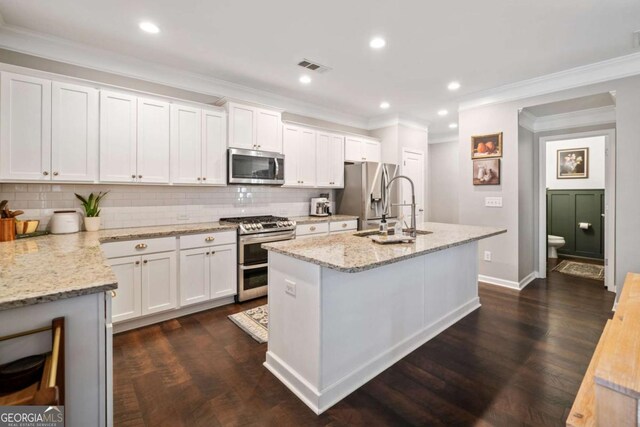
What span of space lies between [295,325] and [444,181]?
6.19m

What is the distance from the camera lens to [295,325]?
2.00 m

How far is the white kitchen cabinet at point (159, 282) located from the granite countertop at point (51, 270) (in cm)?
46

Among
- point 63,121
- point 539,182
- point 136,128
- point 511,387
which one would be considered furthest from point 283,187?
point 539,182

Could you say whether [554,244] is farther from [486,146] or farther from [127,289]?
[127,289]

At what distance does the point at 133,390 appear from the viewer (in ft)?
6.53

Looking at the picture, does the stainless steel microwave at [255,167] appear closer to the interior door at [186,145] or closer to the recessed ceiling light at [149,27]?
the interior door at [186,145]

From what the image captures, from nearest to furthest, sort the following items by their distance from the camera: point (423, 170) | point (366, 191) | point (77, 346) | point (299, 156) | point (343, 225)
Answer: point (77, 346) → point (299, 156) → point (343, 225) → point (366, 191) → point (423, 170)

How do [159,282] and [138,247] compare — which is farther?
[159,282]

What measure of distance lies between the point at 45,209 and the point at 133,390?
2.03 meters

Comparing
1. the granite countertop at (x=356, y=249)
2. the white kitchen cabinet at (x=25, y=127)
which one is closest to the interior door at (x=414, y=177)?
the granite countertop at (x=356, y=249)

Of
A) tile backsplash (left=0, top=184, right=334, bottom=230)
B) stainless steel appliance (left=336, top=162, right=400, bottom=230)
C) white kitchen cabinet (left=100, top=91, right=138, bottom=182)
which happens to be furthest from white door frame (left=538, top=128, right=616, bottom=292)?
white kitchen cabinet (left=100, top=91, right=138, bottom=182)

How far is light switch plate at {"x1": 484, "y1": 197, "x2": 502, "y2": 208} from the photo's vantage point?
4105 mm

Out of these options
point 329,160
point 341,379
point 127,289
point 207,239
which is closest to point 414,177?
point 329,160

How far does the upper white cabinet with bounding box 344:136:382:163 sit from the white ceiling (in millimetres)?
1382
